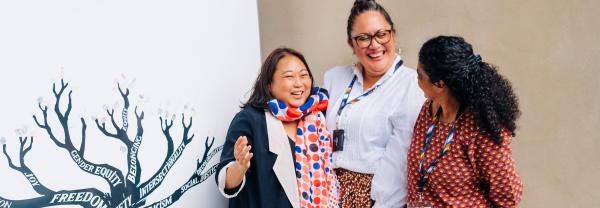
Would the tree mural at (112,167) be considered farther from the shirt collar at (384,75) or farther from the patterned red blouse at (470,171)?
the patterned red blouse at (470,171)

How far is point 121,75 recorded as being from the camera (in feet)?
6.84

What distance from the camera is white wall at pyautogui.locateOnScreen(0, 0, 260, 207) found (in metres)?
1.77

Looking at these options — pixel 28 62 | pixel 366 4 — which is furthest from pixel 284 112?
pixel 28 62

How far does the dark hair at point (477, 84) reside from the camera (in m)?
1.73

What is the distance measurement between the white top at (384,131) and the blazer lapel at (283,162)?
0.69 feet

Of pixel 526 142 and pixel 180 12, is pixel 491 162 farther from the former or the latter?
pixel 180 12

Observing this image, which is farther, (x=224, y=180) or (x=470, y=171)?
(x=224, y=180)

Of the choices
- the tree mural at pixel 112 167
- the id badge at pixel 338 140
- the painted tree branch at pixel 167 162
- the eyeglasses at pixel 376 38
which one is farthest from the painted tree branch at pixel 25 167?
the eyeglasses at pixel 376 38

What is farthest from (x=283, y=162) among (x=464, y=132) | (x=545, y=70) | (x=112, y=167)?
(x=545, y=70)

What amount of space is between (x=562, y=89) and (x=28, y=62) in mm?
2262

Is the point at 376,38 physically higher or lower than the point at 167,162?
higher

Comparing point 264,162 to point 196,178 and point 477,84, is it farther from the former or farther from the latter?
point 477,84

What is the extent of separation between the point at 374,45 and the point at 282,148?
58cm

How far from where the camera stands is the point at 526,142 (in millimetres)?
2652
